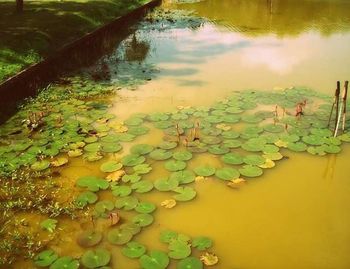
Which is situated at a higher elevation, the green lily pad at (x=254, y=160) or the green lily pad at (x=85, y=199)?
the green lily pad at (x=254, y=160)

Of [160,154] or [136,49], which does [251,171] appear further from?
[136,49]

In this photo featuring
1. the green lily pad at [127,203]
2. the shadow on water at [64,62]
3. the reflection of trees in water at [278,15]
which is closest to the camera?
the green lily pad at [127,203]

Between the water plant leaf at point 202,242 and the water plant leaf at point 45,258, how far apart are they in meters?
1.79

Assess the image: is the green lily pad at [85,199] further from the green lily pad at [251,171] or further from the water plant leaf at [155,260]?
the green lily pad at [251,171]

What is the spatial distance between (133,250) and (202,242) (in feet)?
2.99

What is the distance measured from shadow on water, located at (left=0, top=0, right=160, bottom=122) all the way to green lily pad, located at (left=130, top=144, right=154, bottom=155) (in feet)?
10.8

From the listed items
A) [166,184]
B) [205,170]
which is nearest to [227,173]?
[205,170]

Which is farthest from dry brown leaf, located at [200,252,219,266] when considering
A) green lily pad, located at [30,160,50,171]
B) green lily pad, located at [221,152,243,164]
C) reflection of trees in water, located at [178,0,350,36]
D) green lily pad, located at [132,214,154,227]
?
reflection of trees in water, located at [178,0,350,36]

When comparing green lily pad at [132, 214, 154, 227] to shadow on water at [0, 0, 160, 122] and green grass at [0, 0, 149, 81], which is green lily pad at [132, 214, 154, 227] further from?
green grass at [0, 0, 149, 81]

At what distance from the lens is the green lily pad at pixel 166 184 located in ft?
19.8

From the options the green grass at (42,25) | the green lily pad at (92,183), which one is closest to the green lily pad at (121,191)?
the green lily pad at (92,183)

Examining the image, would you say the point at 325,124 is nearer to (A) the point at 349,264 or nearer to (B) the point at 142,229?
(A) the point at 349,264

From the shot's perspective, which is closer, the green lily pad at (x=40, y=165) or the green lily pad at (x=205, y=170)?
the green lily pad at (x=205, y=170)

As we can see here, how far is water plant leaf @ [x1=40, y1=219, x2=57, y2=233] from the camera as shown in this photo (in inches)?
206
